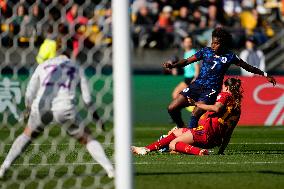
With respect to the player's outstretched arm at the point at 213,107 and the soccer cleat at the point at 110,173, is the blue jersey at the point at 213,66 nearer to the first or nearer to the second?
the player's outstretched arm at the point at 213,107

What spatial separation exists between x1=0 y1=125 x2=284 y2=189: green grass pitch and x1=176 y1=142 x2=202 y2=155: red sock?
0.08m

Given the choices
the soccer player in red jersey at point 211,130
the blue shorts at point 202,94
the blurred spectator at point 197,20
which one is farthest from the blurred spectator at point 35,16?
the blurred spectator at point 197,20

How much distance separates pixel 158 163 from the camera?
1048 centimetres

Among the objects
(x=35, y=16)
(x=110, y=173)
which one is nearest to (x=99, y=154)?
(x=110, y=173)

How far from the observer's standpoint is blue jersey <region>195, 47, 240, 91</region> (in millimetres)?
12398

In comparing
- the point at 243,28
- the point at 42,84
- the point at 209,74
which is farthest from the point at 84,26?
the point at 243,28

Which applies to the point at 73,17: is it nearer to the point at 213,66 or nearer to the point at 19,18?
the point at 19,18

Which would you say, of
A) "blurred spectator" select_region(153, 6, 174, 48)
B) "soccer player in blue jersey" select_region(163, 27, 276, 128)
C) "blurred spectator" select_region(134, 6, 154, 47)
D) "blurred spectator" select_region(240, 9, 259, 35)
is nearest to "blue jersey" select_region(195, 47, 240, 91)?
"soccer player in blue jersey" select_region(163, 27, 276, 128)

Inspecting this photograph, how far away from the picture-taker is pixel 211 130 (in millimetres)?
11477

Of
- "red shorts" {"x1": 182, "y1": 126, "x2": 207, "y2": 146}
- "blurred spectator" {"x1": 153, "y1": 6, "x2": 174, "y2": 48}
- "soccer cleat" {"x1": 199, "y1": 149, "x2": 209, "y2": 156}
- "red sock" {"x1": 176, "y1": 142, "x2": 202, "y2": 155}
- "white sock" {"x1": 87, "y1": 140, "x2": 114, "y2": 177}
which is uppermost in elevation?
"blurred spectator" {"x1": 153, "y1": 6, "x2": 174, "y2": 48}

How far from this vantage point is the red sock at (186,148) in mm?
11406

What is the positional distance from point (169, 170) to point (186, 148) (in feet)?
5.53

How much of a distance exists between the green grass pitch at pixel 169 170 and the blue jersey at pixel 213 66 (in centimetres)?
101

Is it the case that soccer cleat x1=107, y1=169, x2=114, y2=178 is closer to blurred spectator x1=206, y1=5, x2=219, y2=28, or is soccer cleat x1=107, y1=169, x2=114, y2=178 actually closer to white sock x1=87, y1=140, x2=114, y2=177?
white sock x1=87, y1=140, x2=114, y2=177
